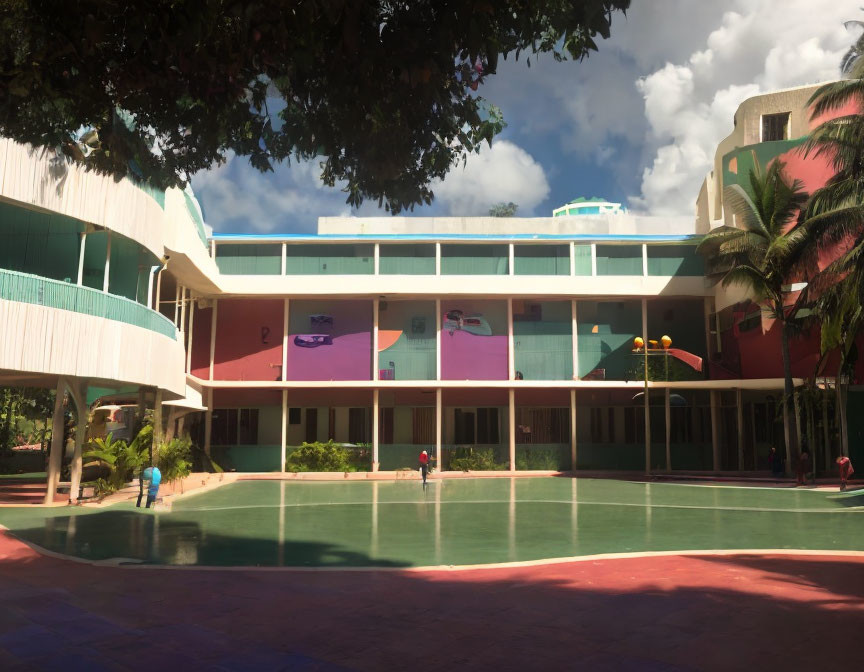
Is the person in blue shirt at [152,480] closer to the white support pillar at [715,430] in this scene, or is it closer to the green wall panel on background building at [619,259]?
the green wall panel on background building at [619,259]

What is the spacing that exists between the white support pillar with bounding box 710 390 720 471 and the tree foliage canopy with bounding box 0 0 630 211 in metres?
26.3

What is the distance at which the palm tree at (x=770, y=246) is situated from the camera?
82.8 ft

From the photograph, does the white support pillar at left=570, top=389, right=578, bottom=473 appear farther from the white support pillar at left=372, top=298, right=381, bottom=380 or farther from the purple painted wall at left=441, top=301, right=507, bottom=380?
the white support pillar at left=372, top=298, right=381, bottom=380

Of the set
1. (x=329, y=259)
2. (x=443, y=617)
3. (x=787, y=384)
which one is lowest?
(x=443, y=617)

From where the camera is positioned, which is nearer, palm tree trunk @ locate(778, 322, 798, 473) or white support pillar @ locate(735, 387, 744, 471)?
palm tree trunk @ locate(778, 322, 798, 473)

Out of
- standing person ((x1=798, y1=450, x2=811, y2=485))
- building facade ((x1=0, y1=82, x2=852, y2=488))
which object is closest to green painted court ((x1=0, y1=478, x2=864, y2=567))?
standing person ((x1=798, y1=450, x2=811, y2=485))

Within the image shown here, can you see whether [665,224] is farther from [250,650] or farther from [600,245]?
[250,650]

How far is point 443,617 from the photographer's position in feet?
25.8

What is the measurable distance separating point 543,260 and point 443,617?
26755 mm

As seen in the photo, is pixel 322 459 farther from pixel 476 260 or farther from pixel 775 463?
pixel 775 463

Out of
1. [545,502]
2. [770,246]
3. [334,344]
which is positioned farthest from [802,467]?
[334,344]

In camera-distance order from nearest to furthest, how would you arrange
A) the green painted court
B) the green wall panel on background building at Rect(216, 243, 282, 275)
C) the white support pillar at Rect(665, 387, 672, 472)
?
the green painted court → the white support pillar at Rect(665, 387, 672, 472) → the green wall panel on background building at Rect(216, 243, 282, 275)

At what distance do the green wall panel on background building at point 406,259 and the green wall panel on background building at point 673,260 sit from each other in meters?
9.18

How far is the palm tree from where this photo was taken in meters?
25.2
